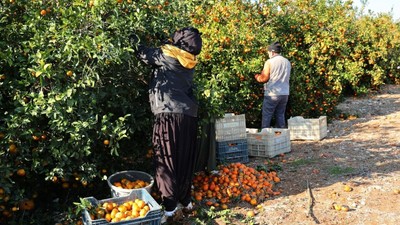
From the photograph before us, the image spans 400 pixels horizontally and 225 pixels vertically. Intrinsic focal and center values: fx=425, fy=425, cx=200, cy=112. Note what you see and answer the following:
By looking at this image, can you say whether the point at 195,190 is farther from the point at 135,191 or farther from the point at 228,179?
the point at 135,191

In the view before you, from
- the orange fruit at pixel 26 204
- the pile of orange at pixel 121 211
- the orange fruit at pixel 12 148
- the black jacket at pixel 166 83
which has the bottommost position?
the orange fruit at pixel 26 204

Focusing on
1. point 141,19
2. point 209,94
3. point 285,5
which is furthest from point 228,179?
point 285,5

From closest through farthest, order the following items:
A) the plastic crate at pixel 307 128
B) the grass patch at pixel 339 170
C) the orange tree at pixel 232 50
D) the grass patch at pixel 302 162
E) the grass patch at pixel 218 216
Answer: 1. the grass patch at pixel 218 216
2. the grass patch at pixel 339 170
3. the grass patch at pixel 302 162
4. the orange tree at pixel 232 50
5. the plastic crate at pixel 307 128

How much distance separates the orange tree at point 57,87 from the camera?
137 inches

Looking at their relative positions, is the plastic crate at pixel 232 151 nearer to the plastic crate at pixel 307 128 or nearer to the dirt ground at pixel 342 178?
the dirt ground at pixel 342 178

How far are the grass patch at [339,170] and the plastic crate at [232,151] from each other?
1208 millimetres

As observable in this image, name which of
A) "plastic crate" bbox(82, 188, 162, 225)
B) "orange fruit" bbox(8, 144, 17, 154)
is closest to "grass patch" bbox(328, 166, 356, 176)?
"plastic crate" bbox(82, 188, 162, 225)

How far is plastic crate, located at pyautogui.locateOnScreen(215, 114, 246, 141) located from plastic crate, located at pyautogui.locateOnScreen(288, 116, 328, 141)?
1990mm

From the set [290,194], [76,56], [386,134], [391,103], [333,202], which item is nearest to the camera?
[76,56]

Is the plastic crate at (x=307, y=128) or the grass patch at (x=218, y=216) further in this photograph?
the plastic crate at (x=307, y=128)

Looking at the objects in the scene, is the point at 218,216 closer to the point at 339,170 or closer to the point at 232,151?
the point at 232,151

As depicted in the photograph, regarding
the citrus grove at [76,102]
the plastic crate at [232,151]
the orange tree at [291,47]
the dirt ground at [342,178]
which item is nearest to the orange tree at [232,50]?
the orange tree at [291,47]

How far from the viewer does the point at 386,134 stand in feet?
26.3

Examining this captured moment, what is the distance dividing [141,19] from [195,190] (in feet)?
6.81
